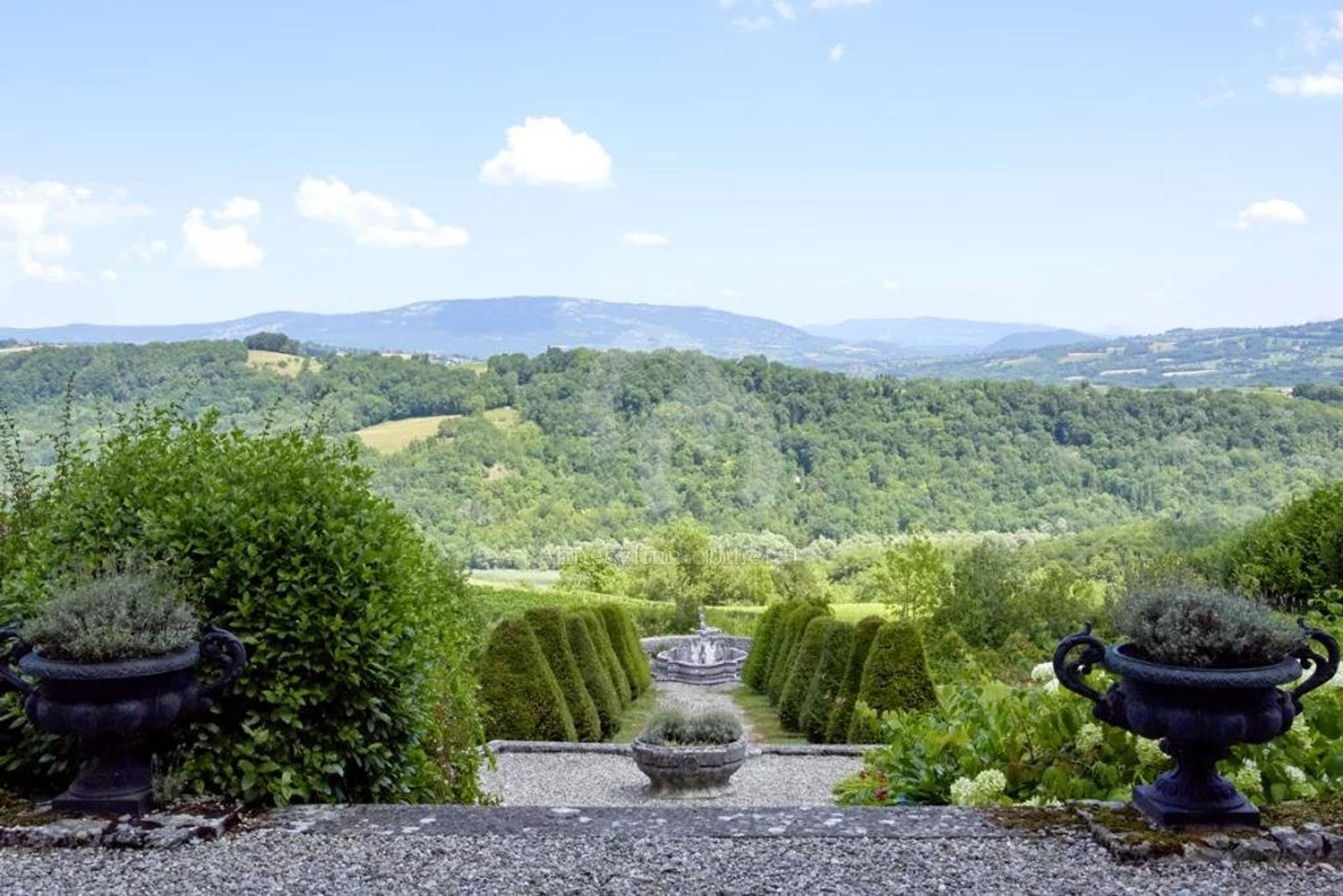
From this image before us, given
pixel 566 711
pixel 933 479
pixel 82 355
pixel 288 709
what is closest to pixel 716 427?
pixel 933 479

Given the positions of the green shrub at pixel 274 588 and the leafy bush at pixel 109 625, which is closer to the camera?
the leafy bush at pixel 109 625

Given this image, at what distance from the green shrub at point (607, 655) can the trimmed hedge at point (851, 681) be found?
13.0 feet

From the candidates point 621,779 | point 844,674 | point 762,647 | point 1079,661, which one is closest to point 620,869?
point 1079,661

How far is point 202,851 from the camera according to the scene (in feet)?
11.9

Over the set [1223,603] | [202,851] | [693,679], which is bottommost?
[693,679]

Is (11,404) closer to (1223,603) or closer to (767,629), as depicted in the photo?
(767,629)

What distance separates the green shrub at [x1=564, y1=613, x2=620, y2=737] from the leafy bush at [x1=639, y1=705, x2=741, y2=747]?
398 cm

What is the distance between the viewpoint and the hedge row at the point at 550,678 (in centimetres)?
1248

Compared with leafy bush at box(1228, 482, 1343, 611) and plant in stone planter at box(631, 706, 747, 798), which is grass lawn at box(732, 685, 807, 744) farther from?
leafy bush at box(1228, 482, 1343, 611)

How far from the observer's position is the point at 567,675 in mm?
13625

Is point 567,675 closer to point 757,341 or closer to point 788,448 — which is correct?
point 788,448

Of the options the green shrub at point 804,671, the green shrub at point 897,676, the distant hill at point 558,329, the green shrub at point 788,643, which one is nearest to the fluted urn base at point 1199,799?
the green shrub at point 897,676

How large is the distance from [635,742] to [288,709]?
22.4 ft

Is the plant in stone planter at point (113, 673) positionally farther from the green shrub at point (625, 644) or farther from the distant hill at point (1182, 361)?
the distant hill at point (1182, 361)
